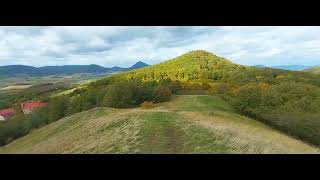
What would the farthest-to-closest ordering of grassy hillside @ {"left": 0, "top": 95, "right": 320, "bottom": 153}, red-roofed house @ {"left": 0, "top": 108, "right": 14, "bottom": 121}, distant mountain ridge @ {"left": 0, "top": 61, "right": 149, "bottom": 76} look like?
distant mountain ridge @ {"left": 0, "top": 61, "right": 149, "bottom": 76}
red-roofed house @ {"left": 0, "top": 108, "right": 14, "bottom": 121}
grassy hillside @ {"left": 0, "top": 95, "right": 320, "bottom": 153}

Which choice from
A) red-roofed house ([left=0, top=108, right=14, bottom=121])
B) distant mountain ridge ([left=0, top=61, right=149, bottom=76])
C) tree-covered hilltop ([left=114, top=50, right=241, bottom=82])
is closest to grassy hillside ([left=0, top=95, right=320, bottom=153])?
red-roofed house ([left=0, top=108, right=14, bottom=121])

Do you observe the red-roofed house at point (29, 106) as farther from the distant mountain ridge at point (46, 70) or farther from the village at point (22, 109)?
the distant mountain ridge at point (46, 70)

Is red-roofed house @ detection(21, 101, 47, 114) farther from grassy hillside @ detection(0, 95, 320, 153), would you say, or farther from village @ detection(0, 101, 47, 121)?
grassy hillside @ detection(0, 95, 320, 153)

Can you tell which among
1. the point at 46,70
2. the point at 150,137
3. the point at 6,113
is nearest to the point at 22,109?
the point at 6,113

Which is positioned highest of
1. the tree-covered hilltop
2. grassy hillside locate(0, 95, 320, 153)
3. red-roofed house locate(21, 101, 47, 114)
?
the tree-covered hilltop

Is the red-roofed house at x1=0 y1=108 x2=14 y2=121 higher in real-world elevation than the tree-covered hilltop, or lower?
lower

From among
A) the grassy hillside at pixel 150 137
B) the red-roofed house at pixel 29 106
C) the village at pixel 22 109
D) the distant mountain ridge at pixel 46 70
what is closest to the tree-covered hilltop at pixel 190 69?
the distant mountain ridge at pixel 46 70
